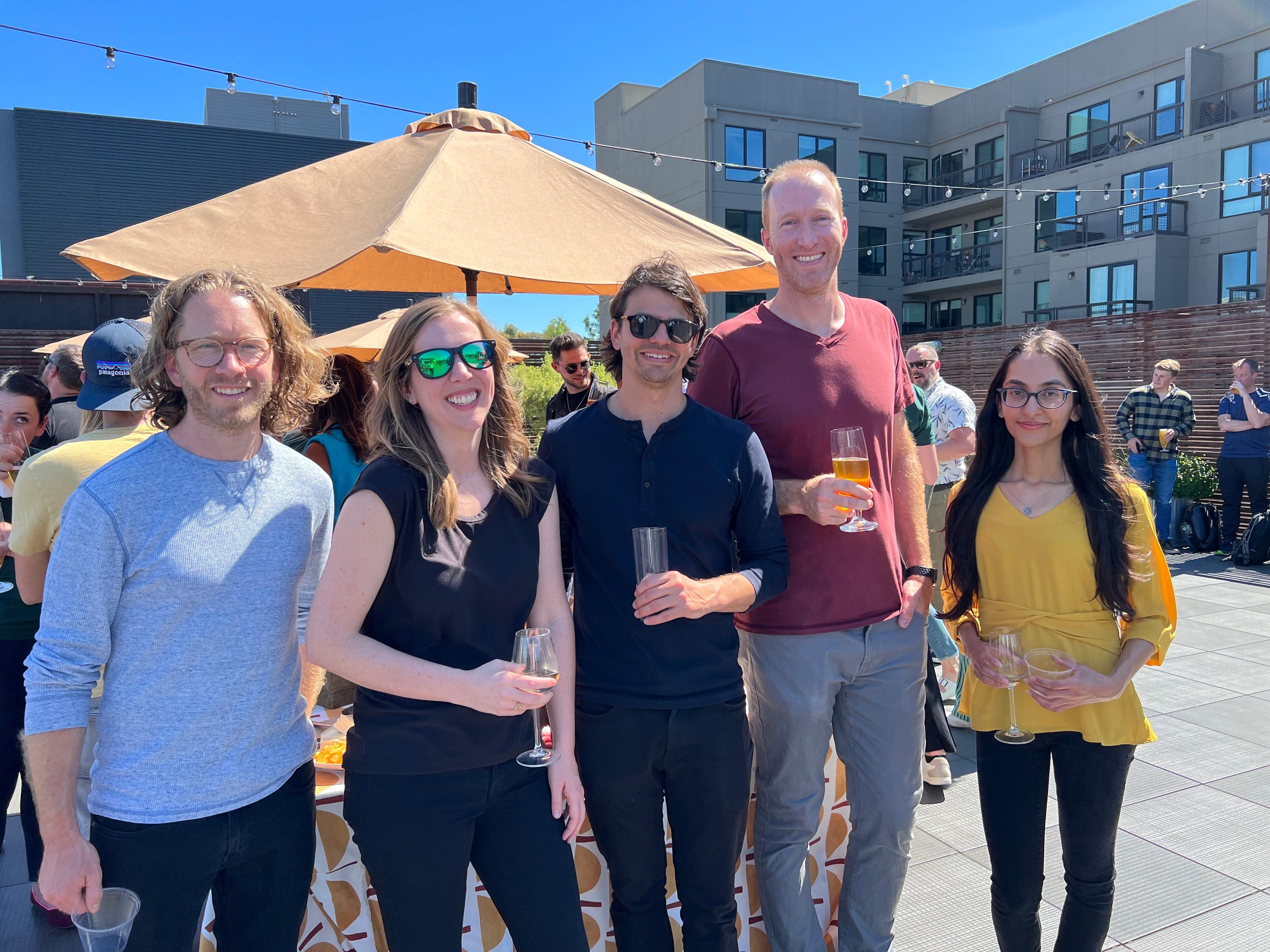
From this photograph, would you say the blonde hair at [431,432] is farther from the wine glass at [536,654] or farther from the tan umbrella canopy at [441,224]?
the tan umbrella canopy at [441,224]

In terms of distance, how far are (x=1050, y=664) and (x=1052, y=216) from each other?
27.5m

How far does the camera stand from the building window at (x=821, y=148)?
2761 centimetres

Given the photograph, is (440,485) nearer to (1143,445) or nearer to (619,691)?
(619,691)

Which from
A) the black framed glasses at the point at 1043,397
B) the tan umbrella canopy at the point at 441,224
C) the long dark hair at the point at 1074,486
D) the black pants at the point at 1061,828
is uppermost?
the tan umbrella canopy at the point at 441,224

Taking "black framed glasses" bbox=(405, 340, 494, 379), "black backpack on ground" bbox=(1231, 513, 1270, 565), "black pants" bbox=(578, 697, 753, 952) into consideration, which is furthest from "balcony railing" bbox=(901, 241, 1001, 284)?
"black framed glasses" bbox=(405, 340, 494, 379)

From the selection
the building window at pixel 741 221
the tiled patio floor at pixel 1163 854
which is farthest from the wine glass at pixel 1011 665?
the building window at pixel 741 221

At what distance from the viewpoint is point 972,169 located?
28109 millimetres

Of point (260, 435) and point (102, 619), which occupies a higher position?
point (260, 435)

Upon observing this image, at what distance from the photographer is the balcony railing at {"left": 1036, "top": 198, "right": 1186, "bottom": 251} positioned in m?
22.4

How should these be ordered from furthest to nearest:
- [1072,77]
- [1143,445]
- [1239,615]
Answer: [1072,77]
[1143,445]
[1239,615]

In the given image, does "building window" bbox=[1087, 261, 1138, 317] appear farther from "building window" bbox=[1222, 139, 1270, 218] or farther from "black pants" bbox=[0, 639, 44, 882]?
"black pants" bbox=[0, 639, 44, 882]

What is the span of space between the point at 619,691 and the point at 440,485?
69cm

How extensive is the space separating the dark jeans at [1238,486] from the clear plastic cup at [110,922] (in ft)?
36.7

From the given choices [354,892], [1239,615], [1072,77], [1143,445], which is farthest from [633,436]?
[1072,77]
